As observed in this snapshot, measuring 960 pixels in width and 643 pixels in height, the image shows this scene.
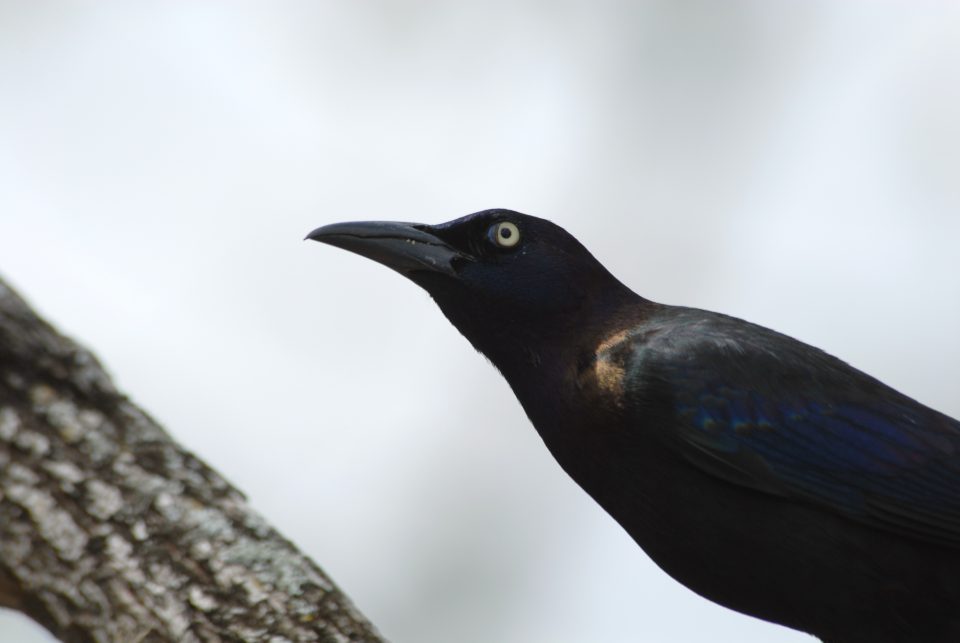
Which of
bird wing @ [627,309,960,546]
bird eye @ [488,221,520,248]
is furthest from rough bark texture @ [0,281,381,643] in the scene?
bird eye @ [488,221,520,248]

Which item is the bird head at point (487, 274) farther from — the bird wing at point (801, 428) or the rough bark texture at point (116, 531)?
the rough bark texture at point (116, 531)

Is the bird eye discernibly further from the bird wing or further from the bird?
the bird wing

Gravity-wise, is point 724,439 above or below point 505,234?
below

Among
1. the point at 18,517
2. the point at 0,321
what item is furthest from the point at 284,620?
the point at 0,321

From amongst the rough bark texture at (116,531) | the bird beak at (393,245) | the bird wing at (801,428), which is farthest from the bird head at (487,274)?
the rough bark texture at (116,531)

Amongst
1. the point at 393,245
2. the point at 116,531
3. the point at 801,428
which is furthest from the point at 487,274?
the point at 116,531

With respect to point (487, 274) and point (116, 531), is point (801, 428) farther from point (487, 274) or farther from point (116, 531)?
point (116, 531)

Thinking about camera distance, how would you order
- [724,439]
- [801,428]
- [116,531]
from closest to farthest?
[116,531]
[724,439]
[801,428]
